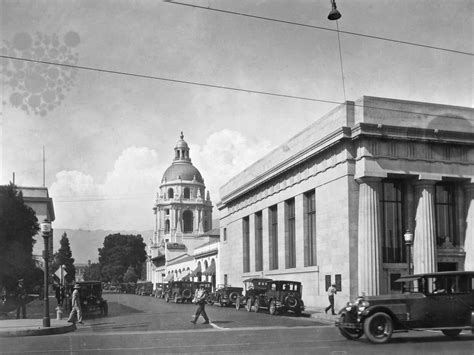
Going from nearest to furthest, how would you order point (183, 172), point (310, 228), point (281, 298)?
point (281, 298) < point (310, 228) < point (183, 172)

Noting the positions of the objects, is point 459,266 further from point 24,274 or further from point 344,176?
point 24,274

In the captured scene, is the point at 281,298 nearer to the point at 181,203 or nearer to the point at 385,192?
the point at 385,192

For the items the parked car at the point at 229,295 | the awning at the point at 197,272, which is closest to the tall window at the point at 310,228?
the parked car at the point at 229,295

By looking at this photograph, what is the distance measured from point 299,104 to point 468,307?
11.3 m

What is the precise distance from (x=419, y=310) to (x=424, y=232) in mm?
16748

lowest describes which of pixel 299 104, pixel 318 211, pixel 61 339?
pixel 61 339

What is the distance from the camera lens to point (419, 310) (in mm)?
16938

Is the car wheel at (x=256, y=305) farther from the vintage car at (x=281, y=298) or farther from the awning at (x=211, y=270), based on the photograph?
the awning at (x=211, y=270)

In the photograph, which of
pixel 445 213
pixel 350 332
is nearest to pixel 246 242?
pixel 445 213

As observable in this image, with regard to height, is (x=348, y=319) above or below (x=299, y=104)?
below

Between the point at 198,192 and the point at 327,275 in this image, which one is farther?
the point at 198,192

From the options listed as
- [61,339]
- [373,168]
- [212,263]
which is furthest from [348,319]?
[212,263]

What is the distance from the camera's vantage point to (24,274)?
153 ft

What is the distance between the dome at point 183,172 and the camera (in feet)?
445
